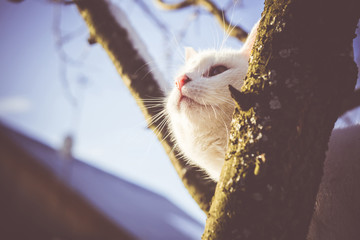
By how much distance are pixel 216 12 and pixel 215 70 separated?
→ 0.72 meters

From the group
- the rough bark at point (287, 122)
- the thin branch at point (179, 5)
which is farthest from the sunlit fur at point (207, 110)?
the thin branch at point (179, 5)

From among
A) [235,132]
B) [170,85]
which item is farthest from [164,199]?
[235,132]

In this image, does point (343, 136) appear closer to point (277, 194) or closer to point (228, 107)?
point (228, 107)

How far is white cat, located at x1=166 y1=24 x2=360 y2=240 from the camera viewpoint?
72cm

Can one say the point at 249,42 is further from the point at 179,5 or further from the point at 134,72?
the point at 179,5

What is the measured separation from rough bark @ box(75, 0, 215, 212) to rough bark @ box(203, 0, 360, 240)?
59cm

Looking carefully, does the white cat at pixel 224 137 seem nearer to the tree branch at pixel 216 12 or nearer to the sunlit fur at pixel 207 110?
the sunlit fur at pixel 207 110

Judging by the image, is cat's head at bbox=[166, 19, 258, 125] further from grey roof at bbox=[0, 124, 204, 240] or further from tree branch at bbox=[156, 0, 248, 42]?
grey roof at bbox=[0, 124, 204, 240]

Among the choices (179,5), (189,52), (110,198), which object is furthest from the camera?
(110,198)

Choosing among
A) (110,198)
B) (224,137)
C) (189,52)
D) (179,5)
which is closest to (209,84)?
(224,137)

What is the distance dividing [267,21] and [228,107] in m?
0.41

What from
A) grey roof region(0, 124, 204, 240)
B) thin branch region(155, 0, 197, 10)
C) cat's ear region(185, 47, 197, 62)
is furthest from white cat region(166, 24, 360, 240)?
grey roof region(0, 124, 204, 240)

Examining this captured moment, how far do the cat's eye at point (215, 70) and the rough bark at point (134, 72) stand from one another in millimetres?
266

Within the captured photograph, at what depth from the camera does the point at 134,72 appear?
3.81 feet
